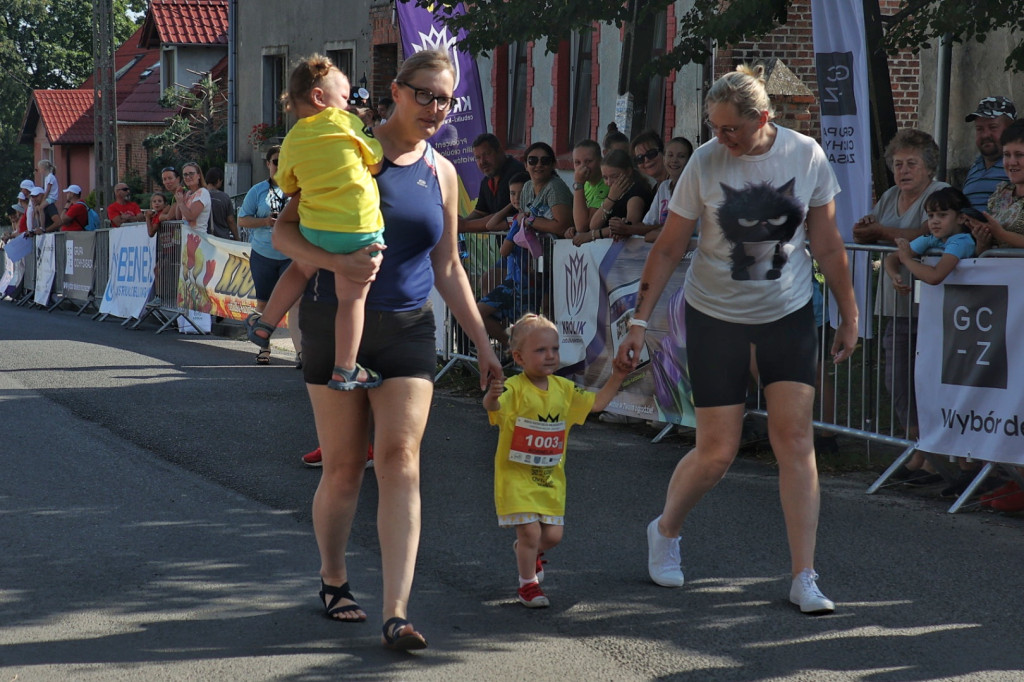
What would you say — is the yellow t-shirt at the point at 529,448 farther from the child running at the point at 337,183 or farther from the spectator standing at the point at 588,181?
the spectator standing at the point at 588,181

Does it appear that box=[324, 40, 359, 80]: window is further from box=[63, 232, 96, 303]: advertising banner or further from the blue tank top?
the blue tank top

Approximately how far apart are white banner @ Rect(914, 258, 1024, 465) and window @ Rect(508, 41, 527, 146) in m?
15.6

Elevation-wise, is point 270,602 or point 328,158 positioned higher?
point 328,158

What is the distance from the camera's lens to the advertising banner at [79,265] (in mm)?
21812

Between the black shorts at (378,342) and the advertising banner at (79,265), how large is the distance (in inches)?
701

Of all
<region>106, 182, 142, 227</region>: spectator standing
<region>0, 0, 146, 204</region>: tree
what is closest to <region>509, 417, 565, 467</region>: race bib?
<region>106, 182, 142, 227</region>: spectator standing

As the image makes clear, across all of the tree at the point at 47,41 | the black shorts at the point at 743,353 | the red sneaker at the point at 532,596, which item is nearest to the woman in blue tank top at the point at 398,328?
the red sneaker at the point at 532,596

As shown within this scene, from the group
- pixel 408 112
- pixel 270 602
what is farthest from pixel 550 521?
pixel 408 112

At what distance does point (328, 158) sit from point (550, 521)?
1.71 meters

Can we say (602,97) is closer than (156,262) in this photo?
No

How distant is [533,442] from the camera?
17.1ft

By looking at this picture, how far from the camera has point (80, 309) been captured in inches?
882

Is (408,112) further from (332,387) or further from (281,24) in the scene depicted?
(281,24)

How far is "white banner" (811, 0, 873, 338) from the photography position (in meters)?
10.5
